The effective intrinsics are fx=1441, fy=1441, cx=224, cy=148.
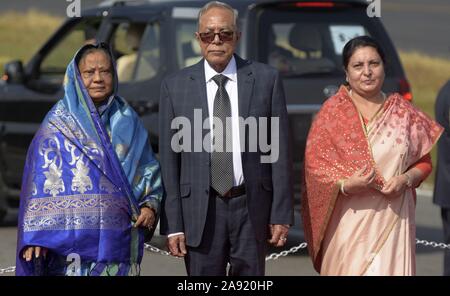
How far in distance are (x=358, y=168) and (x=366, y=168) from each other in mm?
54

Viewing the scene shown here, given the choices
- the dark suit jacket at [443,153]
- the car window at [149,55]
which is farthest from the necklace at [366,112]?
the car window at [149,55]

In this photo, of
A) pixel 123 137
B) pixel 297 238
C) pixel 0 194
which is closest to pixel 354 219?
pixel 123 137

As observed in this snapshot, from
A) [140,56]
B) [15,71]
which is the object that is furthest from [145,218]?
[15,71]

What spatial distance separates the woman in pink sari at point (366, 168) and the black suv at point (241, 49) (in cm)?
339

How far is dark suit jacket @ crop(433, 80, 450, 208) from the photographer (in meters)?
9.66

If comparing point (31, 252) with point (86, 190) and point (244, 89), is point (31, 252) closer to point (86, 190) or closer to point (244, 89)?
point (86, 190)

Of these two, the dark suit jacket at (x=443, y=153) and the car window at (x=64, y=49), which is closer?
the dark suit jacket at (x=443, y=153)

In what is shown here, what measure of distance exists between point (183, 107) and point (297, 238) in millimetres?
5522

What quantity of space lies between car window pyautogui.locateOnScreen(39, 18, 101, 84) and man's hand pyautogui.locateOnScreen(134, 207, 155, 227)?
18.1 feet

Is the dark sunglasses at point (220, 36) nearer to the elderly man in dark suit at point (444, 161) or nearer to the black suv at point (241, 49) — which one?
the elderly man in dark suit at point (444, 161)

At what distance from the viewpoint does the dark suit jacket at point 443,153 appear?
9.66 metres

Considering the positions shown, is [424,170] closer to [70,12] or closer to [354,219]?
[354,219]

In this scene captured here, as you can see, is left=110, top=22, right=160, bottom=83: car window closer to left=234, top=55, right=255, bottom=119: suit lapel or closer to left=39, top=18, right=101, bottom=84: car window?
left=39, top=18, right=101, bottom=84: car window

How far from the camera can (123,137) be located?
7238 mm
